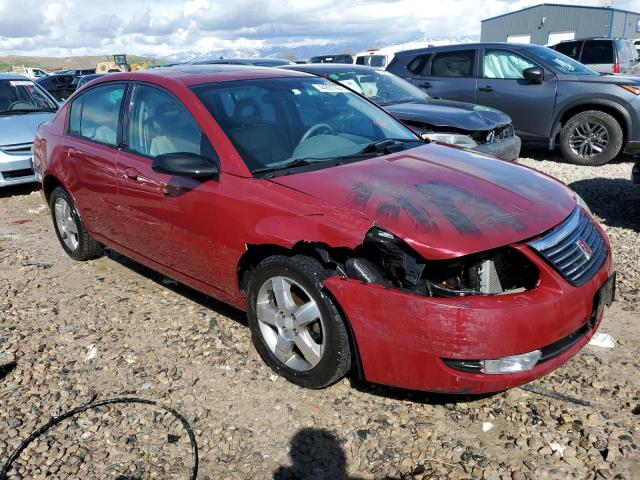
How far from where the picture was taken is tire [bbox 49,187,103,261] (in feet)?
16.3

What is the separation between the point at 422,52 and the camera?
31.3 feet

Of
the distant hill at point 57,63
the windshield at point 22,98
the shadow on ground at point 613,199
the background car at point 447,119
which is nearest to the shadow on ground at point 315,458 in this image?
the background car at point 447,119

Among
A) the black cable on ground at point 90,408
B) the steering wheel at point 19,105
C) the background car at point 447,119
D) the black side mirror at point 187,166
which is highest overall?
the black side mirror at point 187,166

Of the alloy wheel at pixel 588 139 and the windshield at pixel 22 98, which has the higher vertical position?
the windshield at pixel 22 98

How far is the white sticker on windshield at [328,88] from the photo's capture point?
13.5ft

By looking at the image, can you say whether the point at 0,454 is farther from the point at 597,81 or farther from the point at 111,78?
the point at 597,81

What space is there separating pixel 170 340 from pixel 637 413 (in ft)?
8.88

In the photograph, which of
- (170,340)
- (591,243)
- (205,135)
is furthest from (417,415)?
(205,135)

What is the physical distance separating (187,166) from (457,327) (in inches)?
66.8

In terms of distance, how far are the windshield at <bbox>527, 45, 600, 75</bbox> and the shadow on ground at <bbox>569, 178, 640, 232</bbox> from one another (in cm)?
203

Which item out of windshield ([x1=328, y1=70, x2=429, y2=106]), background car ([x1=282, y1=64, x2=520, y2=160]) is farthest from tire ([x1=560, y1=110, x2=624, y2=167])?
windshield ([x1=328, y1=70, x2=429, y2=106])

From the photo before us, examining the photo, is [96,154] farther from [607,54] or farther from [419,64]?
[607,54]

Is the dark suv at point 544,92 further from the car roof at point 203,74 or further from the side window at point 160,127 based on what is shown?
the side window at point 160,127

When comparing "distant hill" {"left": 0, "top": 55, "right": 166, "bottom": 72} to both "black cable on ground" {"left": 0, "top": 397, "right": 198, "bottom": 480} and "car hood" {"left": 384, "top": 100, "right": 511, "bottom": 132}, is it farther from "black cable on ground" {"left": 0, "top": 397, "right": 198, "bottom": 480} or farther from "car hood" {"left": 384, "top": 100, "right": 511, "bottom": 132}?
"black cable on ground" {"left": 0, "top": 397, "right": 198, "bottom": 480}
